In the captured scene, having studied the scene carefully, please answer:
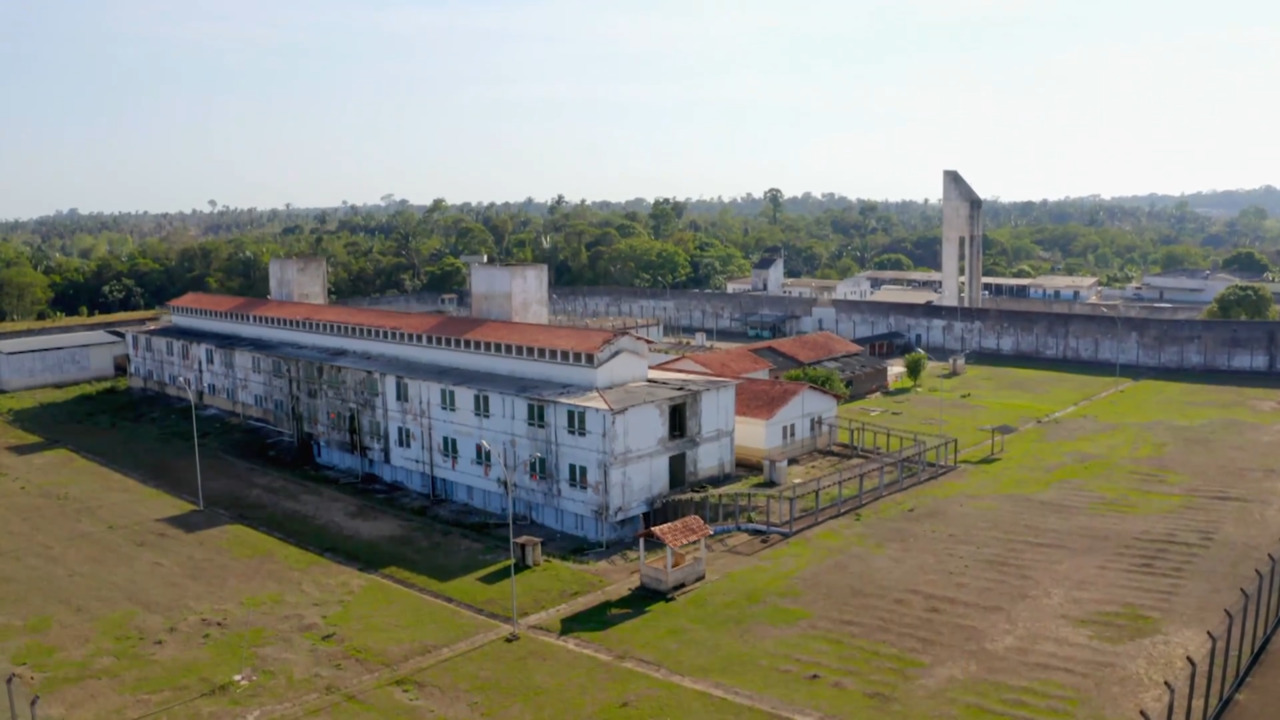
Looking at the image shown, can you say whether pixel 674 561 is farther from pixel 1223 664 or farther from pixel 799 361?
pixel 799 361

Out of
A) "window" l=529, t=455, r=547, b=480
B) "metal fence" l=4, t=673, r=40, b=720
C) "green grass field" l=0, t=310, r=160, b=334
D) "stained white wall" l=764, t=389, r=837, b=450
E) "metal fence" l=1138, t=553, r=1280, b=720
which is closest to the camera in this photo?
"metal fence" l=1138, t=553, r=1280, b=720

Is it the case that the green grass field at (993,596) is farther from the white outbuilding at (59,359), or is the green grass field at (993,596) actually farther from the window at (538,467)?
the white outbuilding at (59,359)

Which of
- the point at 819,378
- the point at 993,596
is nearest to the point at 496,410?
the point at 993,596

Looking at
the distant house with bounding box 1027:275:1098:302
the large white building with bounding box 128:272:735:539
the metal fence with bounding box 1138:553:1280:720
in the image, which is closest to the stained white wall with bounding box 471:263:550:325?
the large white building with bounding box 128:272:735:539

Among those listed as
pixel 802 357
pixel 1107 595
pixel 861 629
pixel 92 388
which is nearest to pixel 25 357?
pixel 92 388

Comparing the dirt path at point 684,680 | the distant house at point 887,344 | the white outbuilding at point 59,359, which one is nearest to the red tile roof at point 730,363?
the distant house at point 887,344

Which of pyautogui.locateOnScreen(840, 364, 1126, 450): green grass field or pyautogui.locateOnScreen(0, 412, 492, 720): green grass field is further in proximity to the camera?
pyautogui.locateOnScreen(840, 364, 1126, 450): green grass field

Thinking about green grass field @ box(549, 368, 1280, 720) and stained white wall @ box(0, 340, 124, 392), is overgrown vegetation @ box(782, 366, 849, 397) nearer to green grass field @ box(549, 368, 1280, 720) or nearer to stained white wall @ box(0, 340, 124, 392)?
green grass field @ box(549, 368, 1280, 720)

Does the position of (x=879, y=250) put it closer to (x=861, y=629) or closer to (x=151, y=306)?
(x=151, y=306)
